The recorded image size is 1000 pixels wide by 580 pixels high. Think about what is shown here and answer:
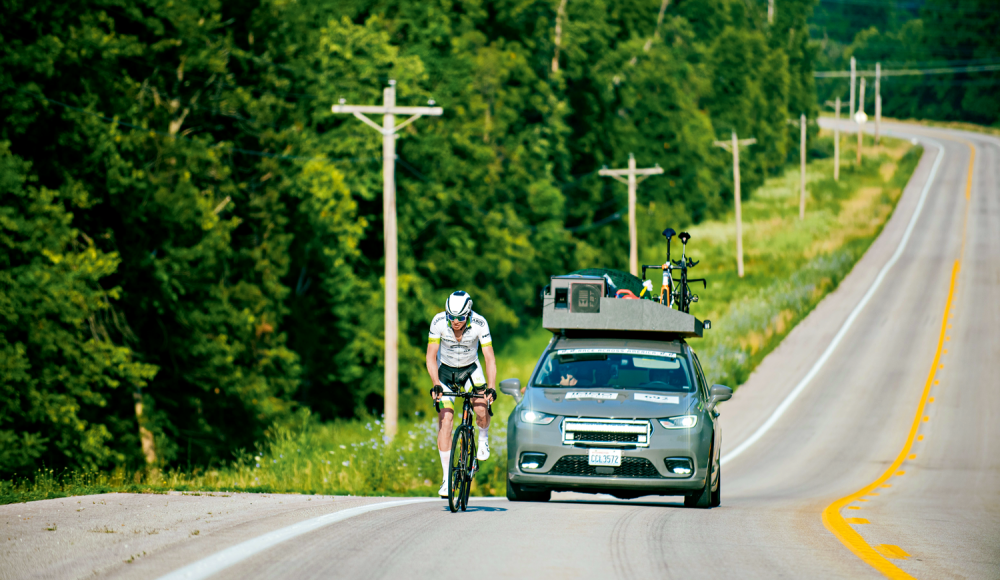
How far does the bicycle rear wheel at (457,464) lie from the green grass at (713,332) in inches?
133

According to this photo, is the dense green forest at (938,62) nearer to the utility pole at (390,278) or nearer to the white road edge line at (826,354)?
the white road edge line at (826,354)

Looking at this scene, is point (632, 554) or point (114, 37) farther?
point (114, 37)

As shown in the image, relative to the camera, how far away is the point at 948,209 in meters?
85.0

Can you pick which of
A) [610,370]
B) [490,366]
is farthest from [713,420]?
[490,366]

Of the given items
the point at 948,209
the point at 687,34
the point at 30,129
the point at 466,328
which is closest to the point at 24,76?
the point at 30,129

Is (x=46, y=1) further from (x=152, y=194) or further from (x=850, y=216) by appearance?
(x=850, y=216)

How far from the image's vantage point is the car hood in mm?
12664

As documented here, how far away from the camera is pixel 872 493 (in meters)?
23.0

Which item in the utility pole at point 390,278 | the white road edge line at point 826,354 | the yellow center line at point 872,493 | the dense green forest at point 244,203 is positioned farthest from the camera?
the white road edge line at point 826,354

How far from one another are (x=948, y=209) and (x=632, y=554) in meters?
82.3

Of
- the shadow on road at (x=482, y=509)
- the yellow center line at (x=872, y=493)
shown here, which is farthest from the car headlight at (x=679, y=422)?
the shadow on road at (x=482, y=509)

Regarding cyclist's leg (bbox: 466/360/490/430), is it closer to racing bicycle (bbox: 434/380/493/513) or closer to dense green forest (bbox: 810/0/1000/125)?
racing bicycle (bbox: 434/380/493/513)

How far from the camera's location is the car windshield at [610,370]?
44.4ft

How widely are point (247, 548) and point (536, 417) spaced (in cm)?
501
